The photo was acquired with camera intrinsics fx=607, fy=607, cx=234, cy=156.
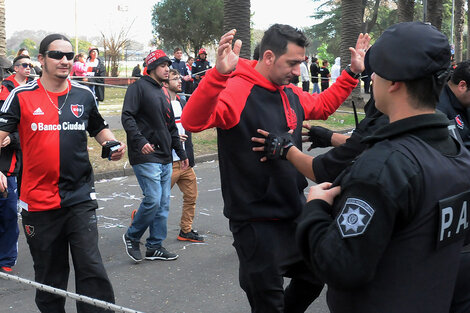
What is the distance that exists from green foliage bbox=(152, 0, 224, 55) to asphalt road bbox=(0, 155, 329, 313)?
3933 cm

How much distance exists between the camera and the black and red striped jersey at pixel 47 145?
411 centimetres

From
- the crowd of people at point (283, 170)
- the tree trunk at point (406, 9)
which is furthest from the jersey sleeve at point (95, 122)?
the tree trunk at point (406, 9)

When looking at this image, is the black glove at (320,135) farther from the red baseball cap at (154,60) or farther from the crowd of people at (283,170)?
the red baseball cap at (154,60)

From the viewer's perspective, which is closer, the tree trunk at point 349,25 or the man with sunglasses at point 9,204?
the man with sunglasses at point 9,204

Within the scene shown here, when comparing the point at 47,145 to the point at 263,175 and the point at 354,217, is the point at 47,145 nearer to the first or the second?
the point at 263,175

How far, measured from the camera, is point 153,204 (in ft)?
19.4

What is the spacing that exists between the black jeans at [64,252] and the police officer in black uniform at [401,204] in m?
2.41

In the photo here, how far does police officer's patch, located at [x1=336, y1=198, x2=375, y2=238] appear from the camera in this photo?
181 cm

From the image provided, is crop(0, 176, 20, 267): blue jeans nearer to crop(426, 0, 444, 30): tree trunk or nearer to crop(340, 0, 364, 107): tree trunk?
crop(340, 0, 364, 107): tree trunk

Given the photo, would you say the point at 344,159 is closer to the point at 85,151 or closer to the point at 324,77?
the point at 85,151

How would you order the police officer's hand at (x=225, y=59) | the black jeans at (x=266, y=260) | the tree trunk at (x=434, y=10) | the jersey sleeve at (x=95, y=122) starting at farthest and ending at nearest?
the tree trunk at (x=434, y=10), the jersey sleeve at (x=95, y=122), the black jeans at (x=266, y=260), the police officer's hand at (x=225, y=59)

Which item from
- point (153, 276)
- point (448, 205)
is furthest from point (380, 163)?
point (153, 276)

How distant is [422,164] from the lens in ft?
6.05

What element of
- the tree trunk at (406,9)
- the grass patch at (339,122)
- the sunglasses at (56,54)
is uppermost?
the tree trunk at (406,9)
